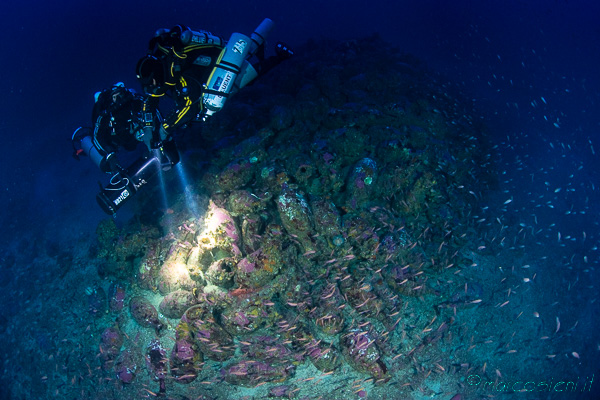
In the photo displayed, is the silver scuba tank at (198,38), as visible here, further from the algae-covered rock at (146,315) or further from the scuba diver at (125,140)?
the algae-covered rock at (146,315)

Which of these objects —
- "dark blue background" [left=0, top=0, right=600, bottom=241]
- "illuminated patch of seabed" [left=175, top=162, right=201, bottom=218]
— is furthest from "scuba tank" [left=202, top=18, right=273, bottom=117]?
"dark blue background" [left=0, top=0, right=600, bottom=241]

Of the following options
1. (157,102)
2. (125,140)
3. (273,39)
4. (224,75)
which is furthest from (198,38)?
(273,39)

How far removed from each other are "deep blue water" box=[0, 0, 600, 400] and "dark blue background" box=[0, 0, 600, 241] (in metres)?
0.19

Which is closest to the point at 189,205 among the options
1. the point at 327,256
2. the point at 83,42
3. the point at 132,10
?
the point at 327,256

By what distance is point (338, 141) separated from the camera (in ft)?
23.1

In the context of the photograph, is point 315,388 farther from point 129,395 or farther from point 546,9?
point 546,9

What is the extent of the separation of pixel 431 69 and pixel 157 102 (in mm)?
14010

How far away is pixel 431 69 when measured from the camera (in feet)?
48.1

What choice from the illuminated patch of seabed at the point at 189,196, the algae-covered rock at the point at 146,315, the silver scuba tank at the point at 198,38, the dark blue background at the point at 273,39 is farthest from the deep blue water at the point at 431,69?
the silver scuba tank at the point at 198,38

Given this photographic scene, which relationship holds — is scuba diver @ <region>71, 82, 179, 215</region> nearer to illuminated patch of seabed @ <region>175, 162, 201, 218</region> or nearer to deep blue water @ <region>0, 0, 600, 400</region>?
illuminated patch of seabed @ <region>175, 162, 201, 218</region>

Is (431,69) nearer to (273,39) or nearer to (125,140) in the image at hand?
(125,140)

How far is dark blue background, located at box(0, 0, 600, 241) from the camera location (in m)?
16.8

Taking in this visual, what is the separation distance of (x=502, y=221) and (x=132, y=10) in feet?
221

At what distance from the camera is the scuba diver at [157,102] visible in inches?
235
